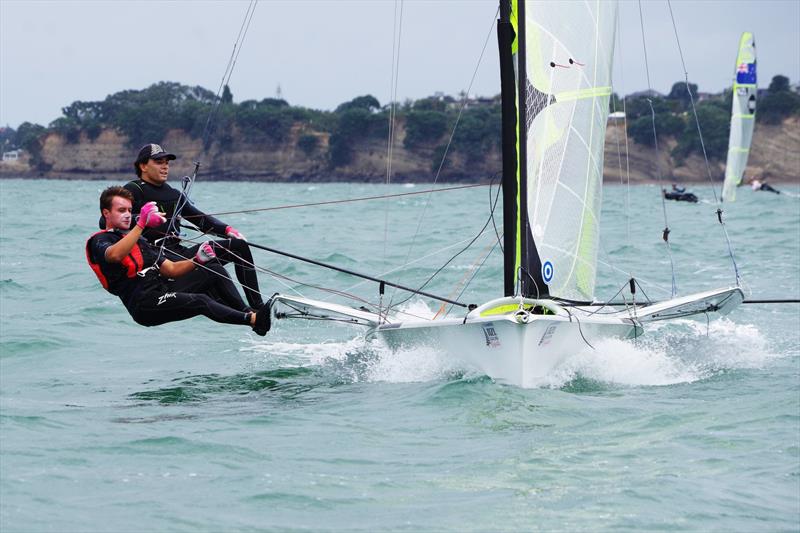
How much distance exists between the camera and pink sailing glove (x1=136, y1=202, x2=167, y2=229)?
7160 millimetres

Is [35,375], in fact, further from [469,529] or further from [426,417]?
[469,529]

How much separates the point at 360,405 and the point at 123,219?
1861 mm

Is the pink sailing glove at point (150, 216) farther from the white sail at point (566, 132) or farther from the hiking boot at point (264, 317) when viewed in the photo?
the white sail at point (566, 132)

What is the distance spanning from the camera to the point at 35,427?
20.9 feet

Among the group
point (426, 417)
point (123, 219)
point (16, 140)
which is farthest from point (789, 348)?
point (16, 140)

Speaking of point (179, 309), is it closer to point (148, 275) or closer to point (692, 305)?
point (148, 275)

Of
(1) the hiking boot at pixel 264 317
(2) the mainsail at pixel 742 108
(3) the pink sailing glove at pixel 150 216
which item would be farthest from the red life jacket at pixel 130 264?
(2) the mainsail at pixel 742 108

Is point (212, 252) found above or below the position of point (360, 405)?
above

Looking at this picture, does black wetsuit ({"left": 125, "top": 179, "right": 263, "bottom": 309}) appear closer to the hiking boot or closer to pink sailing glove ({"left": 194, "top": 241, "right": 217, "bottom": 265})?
pink sailing glove ({"left": 194, "top": 241, "right": 217, "bottom": 265})

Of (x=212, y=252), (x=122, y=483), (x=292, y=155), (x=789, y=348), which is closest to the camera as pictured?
(x=122, y=483)

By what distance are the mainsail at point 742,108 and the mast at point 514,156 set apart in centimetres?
2928

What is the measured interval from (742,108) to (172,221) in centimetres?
3195

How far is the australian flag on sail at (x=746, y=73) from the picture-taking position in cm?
3562

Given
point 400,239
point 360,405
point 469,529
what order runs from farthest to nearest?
1. point 400,239
2. point 360,405
3. point 469,529
